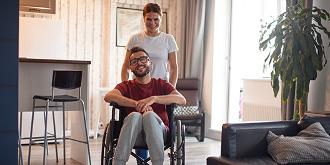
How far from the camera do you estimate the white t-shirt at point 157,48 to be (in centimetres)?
340

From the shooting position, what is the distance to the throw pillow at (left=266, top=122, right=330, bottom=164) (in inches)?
109

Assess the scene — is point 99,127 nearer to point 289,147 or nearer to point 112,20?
point 112,20

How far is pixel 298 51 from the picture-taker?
4199mm

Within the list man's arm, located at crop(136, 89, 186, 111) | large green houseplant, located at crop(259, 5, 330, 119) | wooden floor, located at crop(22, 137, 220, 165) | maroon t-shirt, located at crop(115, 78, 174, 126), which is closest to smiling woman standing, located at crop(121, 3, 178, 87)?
maroon t-shirt, located at crop(115, 78, 174, 126)

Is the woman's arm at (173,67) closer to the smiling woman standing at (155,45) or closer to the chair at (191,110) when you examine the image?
the smiling woman standing at (155,45)

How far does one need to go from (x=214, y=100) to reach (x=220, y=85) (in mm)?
250

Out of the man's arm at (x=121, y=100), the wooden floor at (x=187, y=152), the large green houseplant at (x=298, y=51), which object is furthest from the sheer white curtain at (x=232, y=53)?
the man's arm at (x=121, y=100)

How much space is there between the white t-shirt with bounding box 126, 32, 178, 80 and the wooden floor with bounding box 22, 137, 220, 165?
1.54 m

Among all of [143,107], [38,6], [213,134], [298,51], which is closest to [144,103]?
[143,107]

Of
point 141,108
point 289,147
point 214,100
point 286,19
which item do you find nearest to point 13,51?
point 141,108

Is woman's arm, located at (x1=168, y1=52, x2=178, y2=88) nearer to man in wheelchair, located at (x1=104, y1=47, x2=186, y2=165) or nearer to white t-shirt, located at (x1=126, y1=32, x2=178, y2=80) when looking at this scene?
white t-shirt, located at (x1=126, y1=32, x2=178, y2=80)

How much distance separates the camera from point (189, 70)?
22.1ft

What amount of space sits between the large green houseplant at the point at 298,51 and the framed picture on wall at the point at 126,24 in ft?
9.26

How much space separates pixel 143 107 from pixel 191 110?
337 cm
